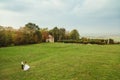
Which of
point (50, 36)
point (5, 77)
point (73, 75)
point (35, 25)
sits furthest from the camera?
point (35, 25)

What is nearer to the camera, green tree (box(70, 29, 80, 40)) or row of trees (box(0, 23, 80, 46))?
row of trees (box(0, 23, 80, 46))

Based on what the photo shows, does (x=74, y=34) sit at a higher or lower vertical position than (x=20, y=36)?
higher

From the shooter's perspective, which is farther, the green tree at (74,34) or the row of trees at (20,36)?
the green tree at (74,34)

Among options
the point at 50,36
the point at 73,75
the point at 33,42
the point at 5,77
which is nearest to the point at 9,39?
the point at 33,42

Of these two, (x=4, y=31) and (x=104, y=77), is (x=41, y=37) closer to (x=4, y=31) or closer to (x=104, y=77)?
(x=4, y=31)

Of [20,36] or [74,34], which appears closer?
[20,36]

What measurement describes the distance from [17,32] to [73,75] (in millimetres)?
58163

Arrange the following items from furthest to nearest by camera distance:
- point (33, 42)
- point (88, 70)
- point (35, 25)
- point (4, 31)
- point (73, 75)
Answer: point (35, 25) < point (33, 42) < point (4, 31) < point (88, 70) < point (73, 75)

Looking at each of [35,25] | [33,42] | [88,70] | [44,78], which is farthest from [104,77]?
[35,25]

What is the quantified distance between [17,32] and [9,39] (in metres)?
5.11

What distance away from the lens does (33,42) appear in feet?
256

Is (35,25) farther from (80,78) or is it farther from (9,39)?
(80,78)

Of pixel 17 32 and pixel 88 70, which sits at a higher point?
pixel 17 32

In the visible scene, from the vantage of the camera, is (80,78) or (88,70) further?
(88,70)
